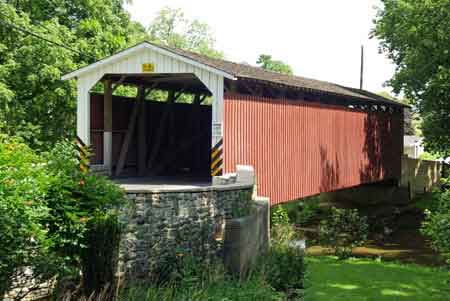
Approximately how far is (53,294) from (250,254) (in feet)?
14.2

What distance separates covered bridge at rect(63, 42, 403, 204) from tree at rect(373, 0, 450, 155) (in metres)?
2.26

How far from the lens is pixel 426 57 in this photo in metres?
19.1

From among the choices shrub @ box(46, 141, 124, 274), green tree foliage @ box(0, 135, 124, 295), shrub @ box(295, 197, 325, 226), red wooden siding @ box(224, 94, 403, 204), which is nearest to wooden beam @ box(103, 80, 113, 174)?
red wooden siding @ box(224, 94, 403, 204)

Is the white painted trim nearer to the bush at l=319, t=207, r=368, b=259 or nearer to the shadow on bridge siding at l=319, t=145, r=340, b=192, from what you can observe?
the shadow on bridge siding at l=319, t=145, r=340, b=192

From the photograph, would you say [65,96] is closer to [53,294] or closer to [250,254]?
[250,254]

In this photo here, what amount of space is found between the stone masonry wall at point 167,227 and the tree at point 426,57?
976 centimetres

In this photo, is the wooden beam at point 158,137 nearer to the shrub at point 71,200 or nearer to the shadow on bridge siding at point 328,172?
the shadow on bridge siding at point 328,172

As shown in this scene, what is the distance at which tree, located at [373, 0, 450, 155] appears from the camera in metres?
18.4

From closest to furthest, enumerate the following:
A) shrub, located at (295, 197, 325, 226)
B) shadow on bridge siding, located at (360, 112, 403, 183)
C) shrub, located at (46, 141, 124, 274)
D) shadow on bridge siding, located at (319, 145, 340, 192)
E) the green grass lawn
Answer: shrub, located at (46, 141, 124, 274) → the green grass lawn → shadow on bridge siding, located at (319, 145, 340, 192) → shadow on bridge siding, located at (360, 112, 403, 183) → shrub, located at (295, 197, 325, 226)

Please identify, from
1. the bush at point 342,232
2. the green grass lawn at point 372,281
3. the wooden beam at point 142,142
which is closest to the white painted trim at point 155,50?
the wooden beam at point 142,142

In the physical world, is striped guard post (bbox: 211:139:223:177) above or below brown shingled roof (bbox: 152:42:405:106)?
below

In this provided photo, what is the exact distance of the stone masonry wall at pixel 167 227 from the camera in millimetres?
9594

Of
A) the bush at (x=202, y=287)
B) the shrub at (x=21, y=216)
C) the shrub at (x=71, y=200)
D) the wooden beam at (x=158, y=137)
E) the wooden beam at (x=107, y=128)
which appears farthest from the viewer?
the wooden beam at (x=158, y=137)

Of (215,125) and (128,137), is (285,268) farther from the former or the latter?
(128,137)
